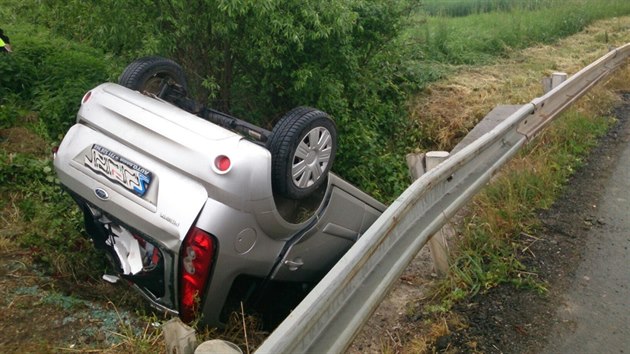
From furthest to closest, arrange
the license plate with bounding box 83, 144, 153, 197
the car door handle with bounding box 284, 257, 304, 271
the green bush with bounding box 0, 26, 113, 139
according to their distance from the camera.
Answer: the green bush with bounding box 0, 26, 113, 139
the car door handle with bounding box 284, 257, 304, 271
the license plate with bounding box 83, 144, 153, 197

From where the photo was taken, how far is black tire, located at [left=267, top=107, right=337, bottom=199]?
3.46 metres

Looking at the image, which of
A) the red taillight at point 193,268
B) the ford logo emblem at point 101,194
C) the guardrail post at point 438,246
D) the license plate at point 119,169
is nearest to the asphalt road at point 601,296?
the guardrail post at point 438,246

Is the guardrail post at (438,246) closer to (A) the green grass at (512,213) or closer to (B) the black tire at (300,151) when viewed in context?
(A) the green grass at (512,213)

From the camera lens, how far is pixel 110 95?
378 cm

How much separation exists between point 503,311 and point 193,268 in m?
1.63

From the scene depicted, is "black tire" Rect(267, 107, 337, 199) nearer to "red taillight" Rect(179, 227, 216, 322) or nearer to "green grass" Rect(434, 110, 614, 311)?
"red taillight" Rect(179, 227, 216, 322)

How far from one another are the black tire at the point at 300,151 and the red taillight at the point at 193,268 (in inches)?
24.0

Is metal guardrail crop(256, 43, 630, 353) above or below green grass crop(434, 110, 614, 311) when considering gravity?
above

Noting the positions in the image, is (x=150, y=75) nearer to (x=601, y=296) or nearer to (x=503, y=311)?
(x=503, y=311)

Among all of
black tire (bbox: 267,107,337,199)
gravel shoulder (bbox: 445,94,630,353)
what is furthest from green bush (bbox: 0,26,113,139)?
gravel shoulder (bbox: 445,94,630,353)

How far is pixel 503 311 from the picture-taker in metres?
3.06

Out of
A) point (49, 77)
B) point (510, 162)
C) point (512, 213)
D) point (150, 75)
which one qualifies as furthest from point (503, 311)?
point (49, 77)

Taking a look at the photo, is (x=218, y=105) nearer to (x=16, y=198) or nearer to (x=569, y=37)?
(x=16, y=198)

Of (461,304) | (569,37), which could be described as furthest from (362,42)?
(569,37)
